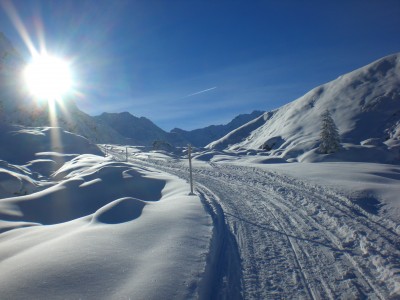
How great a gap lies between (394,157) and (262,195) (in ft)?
135

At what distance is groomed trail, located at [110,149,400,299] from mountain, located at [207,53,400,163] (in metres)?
47.2

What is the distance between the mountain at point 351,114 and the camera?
6769 centimetres

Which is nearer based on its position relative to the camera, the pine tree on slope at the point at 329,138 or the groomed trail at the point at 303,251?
the groomed trail at the point at 303,251

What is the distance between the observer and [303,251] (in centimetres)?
675

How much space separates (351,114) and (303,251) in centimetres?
8682

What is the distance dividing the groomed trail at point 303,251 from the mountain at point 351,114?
4719cm

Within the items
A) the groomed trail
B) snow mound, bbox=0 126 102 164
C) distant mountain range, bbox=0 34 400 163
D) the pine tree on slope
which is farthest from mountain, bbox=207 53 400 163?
the groomed trail

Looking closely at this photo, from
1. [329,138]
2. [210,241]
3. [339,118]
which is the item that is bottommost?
[210,241]

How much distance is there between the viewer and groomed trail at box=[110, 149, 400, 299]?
17.0 feet

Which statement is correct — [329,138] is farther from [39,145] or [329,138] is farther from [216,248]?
[39,145]

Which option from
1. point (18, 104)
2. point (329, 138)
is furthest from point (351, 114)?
point (18, 104)

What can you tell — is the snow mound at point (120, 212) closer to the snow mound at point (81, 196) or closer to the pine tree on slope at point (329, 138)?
the snow mound at point (81, 196)

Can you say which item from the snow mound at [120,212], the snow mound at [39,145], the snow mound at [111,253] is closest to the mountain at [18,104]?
the snow mound at [39,145]

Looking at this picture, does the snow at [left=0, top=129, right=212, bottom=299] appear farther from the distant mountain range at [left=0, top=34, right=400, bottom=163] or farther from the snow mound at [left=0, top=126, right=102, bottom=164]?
the snow mound at [left=0, top=126, right=102, bottom=164]
